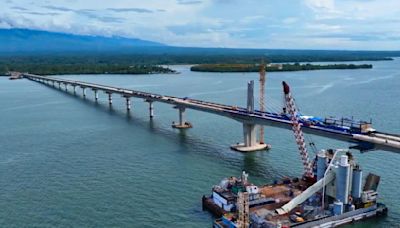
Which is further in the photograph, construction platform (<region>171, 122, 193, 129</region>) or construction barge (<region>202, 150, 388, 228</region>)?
construction platform (<region>171, 122, 193, 129</region>)

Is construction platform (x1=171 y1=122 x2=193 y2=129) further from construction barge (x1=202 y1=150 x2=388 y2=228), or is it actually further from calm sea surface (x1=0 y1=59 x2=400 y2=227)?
construction barge (x1=202 y1=150 x2=388 y2=228)

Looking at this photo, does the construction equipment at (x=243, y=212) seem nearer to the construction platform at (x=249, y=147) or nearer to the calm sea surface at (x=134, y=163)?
the calm sea surface at (x=134, y=163)

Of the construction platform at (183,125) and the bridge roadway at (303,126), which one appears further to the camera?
the construction platform at (183,125)

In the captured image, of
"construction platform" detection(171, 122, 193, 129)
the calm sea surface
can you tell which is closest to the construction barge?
the calm sea surface

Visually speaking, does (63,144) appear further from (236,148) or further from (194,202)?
(194,202)

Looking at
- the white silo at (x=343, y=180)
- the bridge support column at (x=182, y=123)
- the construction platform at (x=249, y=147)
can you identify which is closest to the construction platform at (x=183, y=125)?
the bridge support column at (x=182, y=123)

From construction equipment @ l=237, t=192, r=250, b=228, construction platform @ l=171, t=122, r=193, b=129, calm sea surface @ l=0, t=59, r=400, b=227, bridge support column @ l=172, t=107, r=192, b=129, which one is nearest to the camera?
construction equipment @ l=237, t=192, r=250, b=228

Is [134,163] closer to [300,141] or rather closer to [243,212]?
[300,141]
